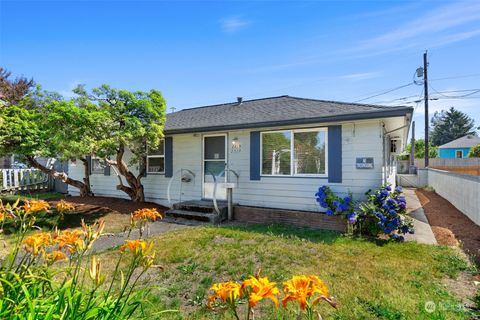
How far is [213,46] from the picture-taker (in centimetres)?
1105

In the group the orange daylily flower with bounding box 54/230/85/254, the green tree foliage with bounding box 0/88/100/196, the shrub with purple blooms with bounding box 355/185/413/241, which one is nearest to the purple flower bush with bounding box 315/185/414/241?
the shrub with purple blooms with bounding box 355/185/413/241

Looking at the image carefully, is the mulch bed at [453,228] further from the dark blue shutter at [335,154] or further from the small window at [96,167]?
the small window at [96,167]

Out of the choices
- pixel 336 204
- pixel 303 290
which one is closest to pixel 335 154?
pixel 336 204

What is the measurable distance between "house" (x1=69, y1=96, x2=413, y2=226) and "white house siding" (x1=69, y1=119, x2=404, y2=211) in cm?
2

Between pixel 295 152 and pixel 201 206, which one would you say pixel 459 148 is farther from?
pixel 201 206

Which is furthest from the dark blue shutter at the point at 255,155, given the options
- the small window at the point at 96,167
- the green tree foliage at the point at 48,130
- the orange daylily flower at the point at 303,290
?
the small window at the point at 96,167

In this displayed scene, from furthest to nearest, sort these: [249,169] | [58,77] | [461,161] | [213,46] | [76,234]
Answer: [461,161] → [58,77] → [213,46] → [249,169] → [76,234]

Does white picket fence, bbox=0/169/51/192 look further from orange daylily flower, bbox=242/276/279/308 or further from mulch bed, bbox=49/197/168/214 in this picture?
orange daylily flower, bbox=242/276/279/308

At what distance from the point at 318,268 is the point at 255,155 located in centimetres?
415

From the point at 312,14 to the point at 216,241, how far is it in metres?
7.34

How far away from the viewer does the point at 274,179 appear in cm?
748

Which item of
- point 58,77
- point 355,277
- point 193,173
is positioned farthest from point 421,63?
point 58,77

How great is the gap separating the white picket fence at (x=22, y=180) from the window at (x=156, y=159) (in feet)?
25.2

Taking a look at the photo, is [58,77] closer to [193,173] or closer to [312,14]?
[193,173]
